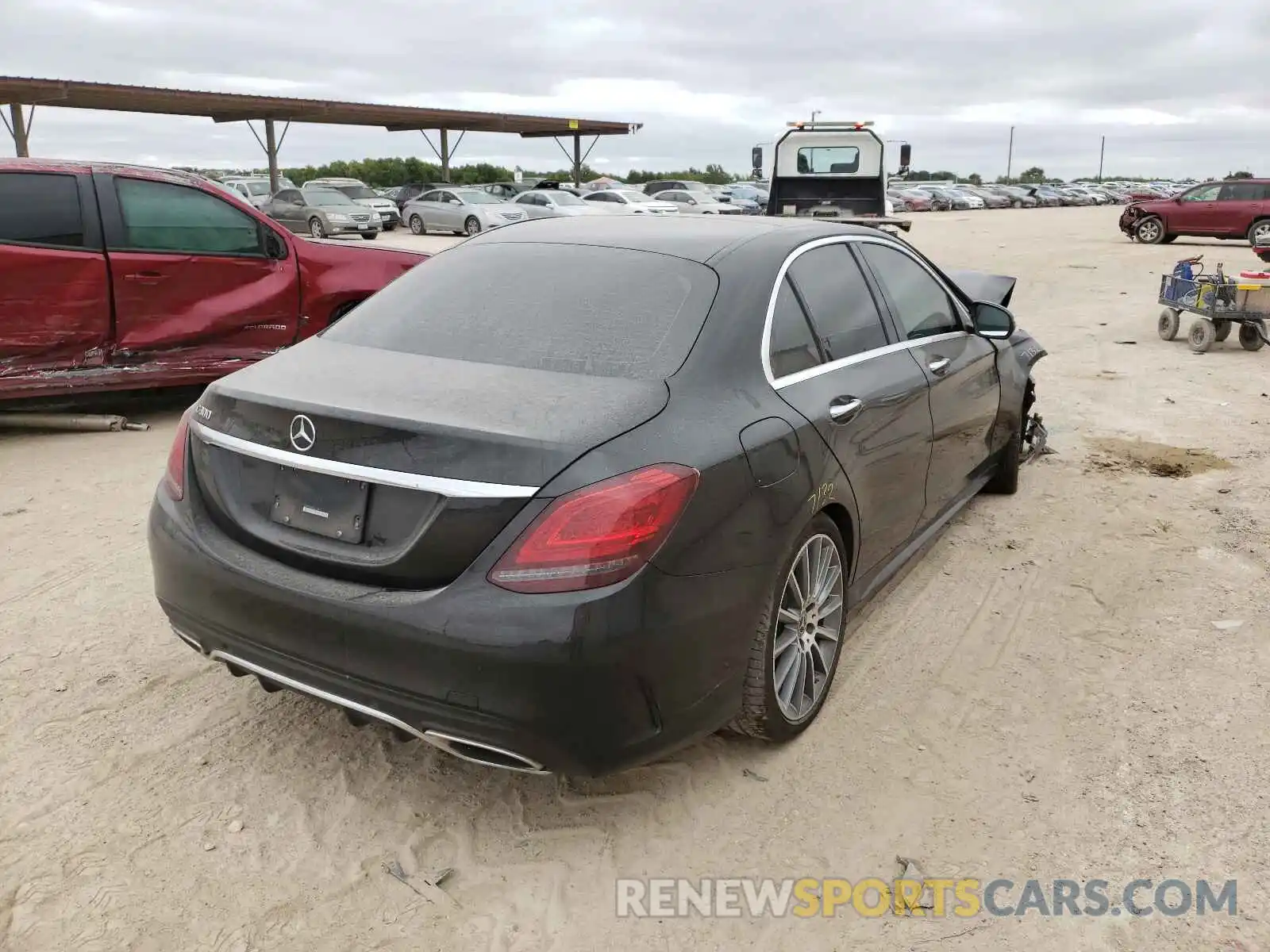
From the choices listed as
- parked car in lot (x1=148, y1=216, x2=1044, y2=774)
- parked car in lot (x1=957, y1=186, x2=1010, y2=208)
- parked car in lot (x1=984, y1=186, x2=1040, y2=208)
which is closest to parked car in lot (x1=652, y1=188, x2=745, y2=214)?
parked car in lot (x1=957, y1=186, x2=1010, y2=208)

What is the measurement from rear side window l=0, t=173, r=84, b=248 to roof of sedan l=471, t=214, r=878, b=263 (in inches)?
157

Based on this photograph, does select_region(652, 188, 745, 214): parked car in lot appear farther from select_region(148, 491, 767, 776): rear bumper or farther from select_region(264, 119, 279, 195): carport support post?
select_region(148, 491, 767, 776): rear bumper

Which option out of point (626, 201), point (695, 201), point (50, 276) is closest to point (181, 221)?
point (50, 276)

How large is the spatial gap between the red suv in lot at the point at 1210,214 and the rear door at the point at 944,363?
875 inches

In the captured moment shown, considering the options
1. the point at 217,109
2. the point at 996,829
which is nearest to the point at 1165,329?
the point at 996,829

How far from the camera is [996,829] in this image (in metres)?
2.73

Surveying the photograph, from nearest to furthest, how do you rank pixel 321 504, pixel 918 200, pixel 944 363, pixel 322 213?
pixel 321 504
pixel 944 363
pixel 322 213
pixel 918 200

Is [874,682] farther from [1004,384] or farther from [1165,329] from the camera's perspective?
[1165,329]

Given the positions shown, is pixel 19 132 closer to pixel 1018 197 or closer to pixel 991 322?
pixel 991 322

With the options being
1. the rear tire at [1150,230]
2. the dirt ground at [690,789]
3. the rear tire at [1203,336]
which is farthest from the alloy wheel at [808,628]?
the rear tire at [1150,230]

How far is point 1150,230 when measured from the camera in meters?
24.9

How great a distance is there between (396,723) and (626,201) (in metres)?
28.6

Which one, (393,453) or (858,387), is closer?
(393,453)

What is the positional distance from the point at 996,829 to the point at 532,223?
8.83 ft
